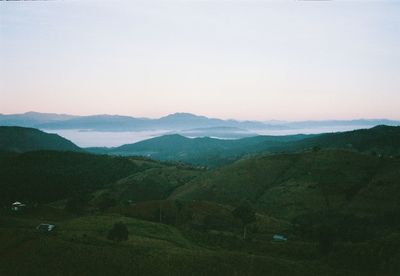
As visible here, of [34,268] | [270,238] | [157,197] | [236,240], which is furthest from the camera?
[157,197]

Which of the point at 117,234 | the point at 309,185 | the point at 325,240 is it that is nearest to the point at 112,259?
the point at 117,234

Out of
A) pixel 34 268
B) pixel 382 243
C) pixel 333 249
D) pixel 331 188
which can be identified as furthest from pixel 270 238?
pixel 331 188

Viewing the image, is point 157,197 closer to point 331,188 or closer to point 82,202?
point 82,202

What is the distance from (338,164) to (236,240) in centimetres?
11152

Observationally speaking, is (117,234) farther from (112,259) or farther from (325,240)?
(325,240)

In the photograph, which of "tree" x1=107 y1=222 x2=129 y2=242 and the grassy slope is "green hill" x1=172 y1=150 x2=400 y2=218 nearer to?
the grassy slope

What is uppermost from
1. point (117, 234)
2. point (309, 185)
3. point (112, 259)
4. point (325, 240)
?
point (117, 234)

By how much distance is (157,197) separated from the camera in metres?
187

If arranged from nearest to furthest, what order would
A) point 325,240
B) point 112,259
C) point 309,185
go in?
point 112,259 → point 325,240 → point 309,185

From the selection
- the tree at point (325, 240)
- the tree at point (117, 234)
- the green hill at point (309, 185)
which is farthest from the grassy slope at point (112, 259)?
the green hill at point (309, 185)

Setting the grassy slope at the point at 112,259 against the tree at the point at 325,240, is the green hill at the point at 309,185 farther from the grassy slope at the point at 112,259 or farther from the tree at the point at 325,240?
the grassy slope at the point at 112,259

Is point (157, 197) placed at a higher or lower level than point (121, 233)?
lower

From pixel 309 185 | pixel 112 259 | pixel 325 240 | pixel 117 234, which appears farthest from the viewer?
pixel 309 185

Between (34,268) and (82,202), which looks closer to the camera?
(34,268)
